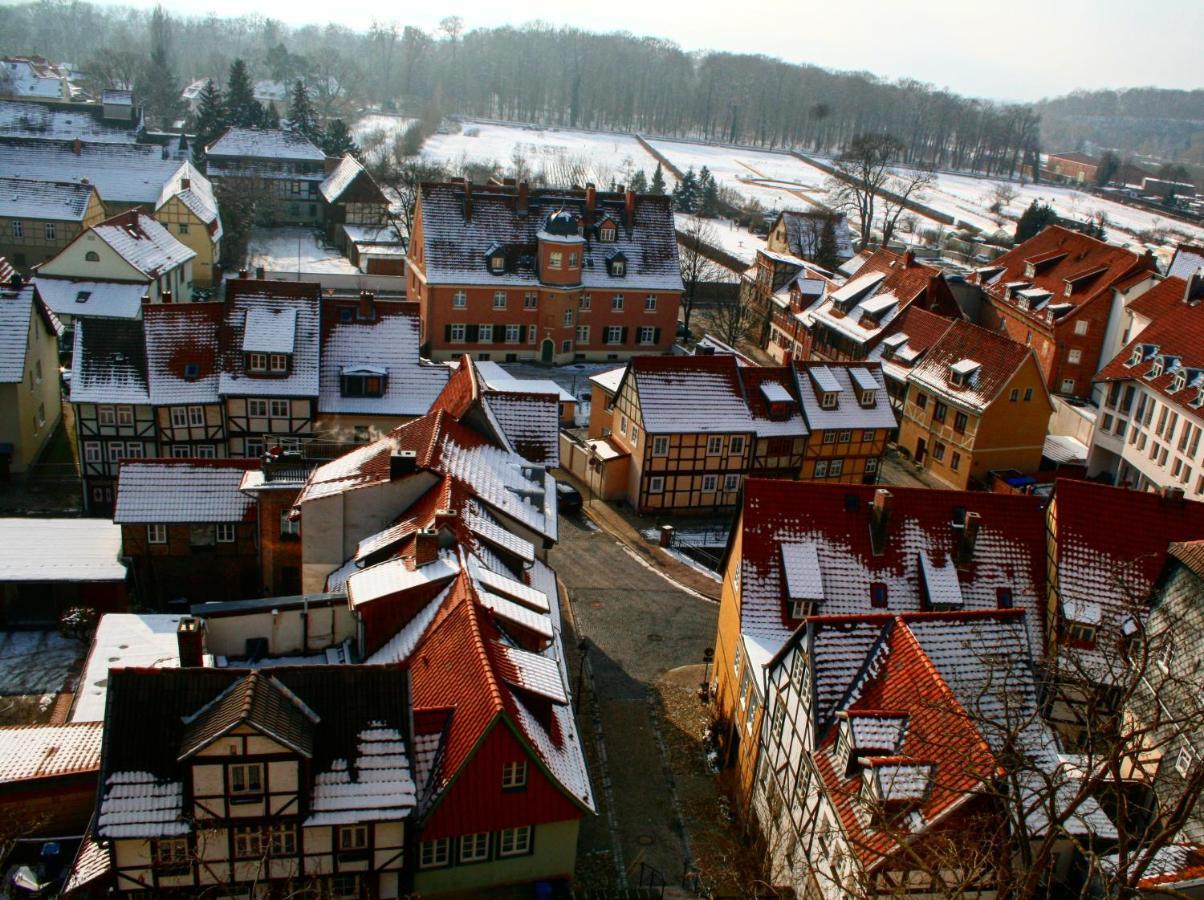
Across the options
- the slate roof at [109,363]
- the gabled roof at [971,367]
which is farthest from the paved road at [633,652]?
the gabled roof at [971,367]

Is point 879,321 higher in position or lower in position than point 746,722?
higher

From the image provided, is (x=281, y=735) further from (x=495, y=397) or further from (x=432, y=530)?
(x=495, y=397)

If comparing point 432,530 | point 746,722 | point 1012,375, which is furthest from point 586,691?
point 1012,375

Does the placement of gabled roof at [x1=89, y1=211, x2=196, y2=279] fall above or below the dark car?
above

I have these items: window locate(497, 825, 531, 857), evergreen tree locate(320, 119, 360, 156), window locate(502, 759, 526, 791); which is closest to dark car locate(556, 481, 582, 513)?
window locate(497, 825, 531, 857)

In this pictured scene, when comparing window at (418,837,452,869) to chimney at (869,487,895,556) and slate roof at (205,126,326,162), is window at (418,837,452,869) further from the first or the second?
slate roof at (205,126,326,162)

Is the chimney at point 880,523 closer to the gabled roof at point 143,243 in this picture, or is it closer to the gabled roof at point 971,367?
the gabled roof at point 971,367

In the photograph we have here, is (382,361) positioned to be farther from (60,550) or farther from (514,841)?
(514,841)
